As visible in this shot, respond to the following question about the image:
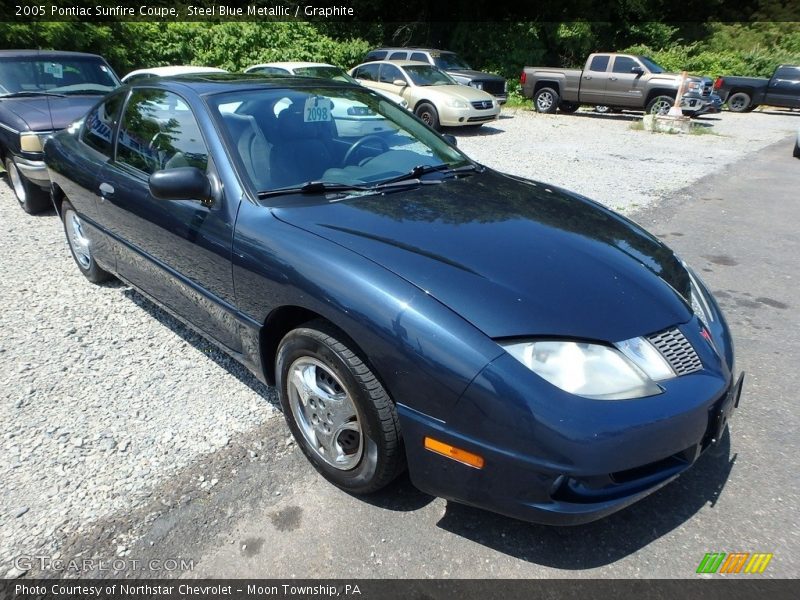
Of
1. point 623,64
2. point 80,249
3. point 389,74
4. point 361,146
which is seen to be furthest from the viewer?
point 623,64

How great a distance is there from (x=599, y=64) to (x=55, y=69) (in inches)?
601

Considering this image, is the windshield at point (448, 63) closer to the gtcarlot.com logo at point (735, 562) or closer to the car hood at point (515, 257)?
the car hood at point (515, 257)

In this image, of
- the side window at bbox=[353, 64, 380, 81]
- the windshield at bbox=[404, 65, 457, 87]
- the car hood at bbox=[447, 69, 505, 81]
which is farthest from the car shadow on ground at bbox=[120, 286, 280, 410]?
the car hood at bbox=[447, 69, 505, 81]

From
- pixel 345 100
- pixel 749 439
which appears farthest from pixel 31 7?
pixel 749 439

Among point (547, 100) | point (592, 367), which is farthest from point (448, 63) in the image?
point (592, 367)

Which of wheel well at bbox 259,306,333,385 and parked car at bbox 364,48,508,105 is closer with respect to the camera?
wheel well at bbox 259,306,333,385

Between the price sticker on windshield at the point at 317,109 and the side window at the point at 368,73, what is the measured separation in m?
11.7

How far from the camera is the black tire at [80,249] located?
4.28 metres

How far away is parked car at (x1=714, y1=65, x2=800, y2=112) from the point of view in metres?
20.0

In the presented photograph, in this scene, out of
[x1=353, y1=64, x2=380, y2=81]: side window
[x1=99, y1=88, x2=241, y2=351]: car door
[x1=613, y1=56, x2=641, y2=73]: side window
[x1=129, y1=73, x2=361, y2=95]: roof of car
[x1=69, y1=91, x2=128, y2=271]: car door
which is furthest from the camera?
[x1=613, y1=56, x2=641, y2=73]: side window

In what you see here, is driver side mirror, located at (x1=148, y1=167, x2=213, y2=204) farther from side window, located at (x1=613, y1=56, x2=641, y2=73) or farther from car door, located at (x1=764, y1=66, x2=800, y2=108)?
car door, located at (x1=764, y1=66, x2=800, y2=108)

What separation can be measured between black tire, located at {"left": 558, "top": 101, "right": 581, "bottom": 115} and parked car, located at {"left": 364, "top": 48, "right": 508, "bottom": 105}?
8.68 ft

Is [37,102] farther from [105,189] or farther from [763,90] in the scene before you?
[763,90]

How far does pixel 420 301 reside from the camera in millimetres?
1956
